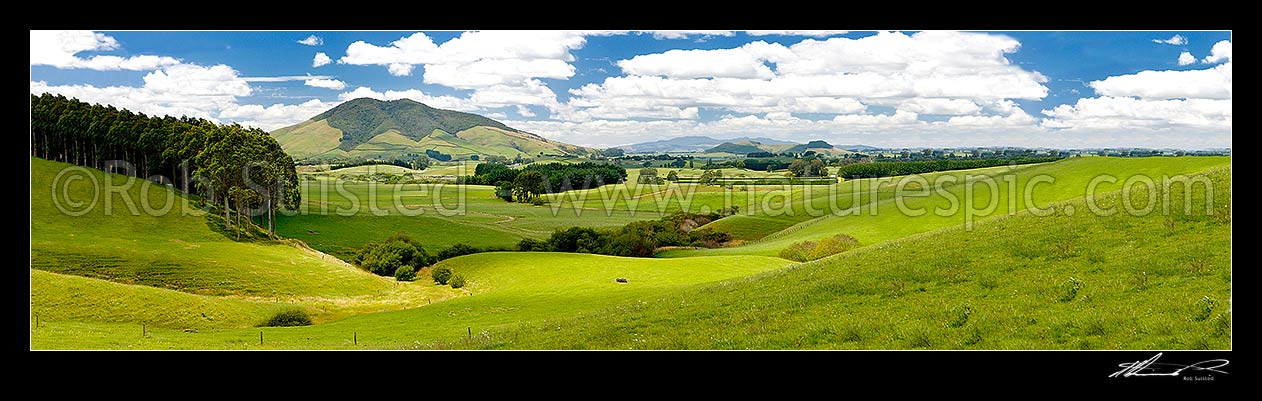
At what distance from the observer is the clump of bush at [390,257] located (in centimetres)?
7194

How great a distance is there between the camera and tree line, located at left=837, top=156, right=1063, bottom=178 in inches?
3888

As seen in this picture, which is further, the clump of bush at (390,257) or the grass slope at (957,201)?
the clump of bush at (390,257)

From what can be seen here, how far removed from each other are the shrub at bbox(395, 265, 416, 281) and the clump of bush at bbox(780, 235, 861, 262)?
38.4m

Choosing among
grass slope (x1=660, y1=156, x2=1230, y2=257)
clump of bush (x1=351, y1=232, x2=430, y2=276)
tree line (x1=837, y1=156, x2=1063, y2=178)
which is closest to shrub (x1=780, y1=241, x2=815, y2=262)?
grass slope (x1=660, y1=156, x2=1230, y2=257)

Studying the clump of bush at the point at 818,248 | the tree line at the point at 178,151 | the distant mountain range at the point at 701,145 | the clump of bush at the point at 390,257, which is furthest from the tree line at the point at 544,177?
the clump of bush at the point at 818,248

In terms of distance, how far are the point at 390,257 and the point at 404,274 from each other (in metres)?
4.71

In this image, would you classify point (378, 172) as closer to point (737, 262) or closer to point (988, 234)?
point (737, 262)

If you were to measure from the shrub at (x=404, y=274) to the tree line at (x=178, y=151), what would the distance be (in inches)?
660

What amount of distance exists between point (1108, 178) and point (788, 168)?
9920 centimetres

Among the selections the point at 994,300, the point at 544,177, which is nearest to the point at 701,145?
the point at 544,177

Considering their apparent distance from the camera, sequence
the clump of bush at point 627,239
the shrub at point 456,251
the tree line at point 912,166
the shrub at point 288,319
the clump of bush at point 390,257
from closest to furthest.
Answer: the shrub at point 288,319
the clump of bush at point 390,257
the shrub at point 456,251
the clump of bush at point 627,239
the tree line at point 912,166
